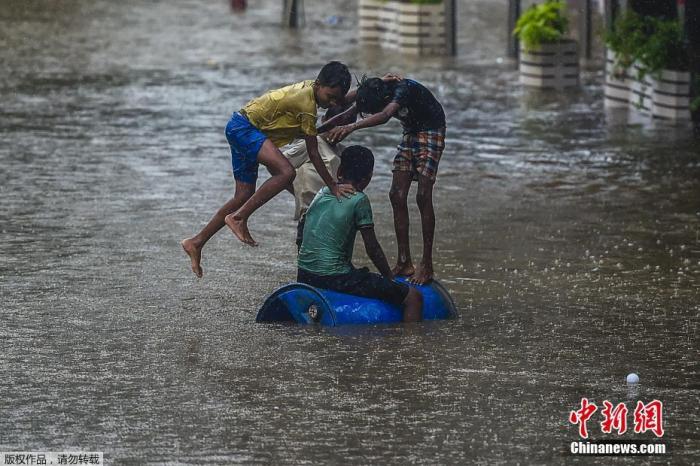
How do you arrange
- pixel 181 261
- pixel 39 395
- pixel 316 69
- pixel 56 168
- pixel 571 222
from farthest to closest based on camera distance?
pixel 316 69
pixel 56 168
pixel 571 222
pixel 181 261
pixel 39 395

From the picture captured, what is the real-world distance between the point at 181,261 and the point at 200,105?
9.76 metres

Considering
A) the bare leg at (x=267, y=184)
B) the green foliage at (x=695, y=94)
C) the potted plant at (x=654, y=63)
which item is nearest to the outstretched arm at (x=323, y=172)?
the bare leg at (x=267, y=184)

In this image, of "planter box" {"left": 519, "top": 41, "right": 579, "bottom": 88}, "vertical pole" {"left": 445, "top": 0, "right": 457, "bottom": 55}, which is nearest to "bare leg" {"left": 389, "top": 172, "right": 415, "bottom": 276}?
"planter box" {"left": 519, "top": 41, "right": 579, "bottom": 88}

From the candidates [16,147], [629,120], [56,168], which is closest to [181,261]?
[56,168]

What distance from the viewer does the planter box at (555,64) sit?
2309cm

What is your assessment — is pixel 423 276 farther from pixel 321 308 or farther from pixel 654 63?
pixel 654 63

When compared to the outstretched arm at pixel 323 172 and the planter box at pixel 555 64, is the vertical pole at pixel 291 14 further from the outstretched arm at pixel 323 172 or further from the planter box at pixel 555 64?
the outstretched arm at pixel 323 172

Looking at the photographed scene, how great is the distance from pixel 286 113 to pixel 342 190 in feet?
2.93

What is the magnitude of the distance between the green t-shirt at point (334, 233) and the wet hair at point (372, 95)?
703 millimetres

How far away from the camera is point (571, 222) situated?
1309 cm

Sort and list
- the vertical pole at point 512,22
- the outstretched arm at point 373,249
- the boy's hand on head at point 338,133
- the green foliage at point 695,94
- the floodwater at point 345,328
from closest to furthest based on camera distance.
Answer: the floodwater at point 345,328 < the outstretched arm at point 373,249 < the boy's hand on head at point 338,133 < the green foliage at point 695,94 < the vertical pole at point 512,22

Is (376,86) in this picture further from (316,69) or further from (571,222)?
(316,69)

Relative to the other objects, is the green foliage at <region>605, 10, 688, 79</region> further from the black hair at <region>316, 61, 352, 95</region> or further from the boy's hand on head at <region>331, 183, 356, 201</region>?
the boy's hand on head at <region>331, 183, 356, 201</region>

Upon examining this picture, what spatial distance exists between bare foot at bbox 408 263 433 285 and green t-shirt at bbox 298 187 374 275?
60 centimetres
